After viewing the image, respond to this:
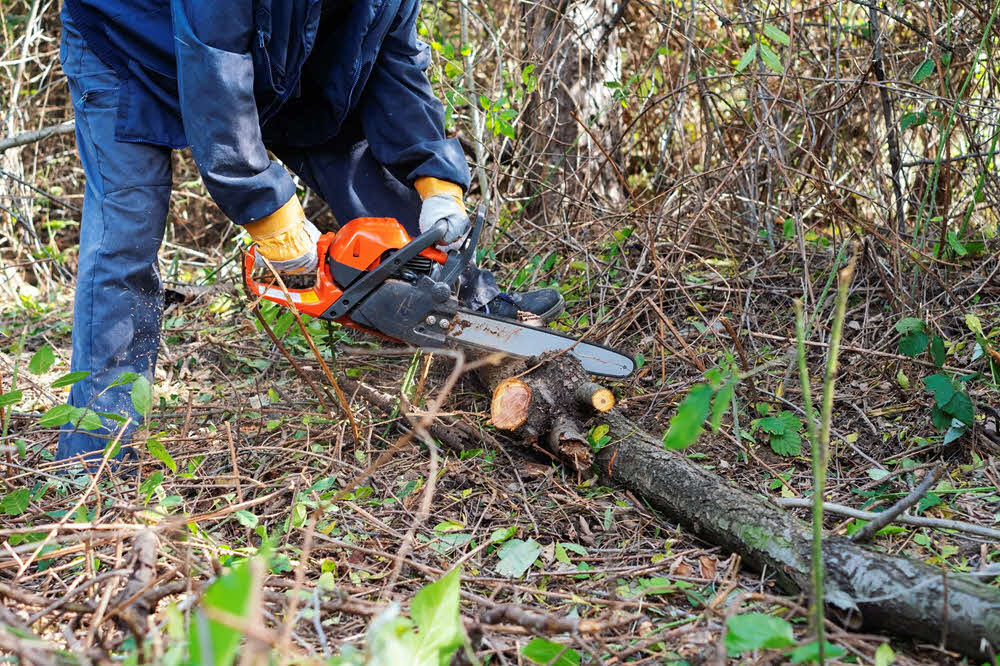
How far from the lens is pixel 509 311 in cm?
321

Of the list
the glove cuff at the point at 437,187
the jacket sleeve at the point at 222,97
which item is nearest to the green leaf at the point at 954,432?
the glove cuff at the point at 437,187

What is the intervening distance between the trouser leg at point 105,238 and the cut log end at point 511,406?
1248 mm

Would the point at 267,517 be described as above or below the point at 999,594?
below

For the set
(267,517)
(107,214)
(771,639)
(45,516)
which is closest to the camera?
(771,639)

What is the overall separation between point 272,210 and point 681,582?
176 cm

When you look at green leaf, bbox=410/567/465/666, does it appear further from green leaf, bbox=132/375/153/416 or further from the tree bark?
green leaf, bbox=132/375/153/416

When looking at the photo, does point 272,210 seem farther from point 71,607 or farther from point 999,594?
point 999,594

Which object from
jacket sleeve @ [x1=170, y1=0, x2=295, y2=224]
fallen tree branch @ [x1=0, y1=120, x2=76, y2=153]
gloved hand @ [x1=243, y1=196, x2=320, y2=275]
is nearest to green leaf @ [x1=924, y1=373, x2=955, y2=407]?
gloved hand @ [x1=243, y1=196, x2=320, y2=275]

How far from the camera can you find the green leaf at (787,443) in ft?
8.12

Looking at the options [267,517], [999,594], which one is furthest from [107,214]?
[999,594]

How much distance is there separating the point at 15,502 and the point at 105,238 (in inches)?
37.8

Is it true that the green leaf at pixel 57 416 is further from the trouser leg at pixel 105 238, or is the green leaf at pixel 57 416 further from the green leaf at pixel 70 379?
the trouser leg at pixel 105 238

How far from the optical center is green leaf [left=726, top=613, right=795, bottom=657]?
122 cm

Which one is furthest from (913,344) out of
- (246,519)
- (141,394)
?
(141,394)
